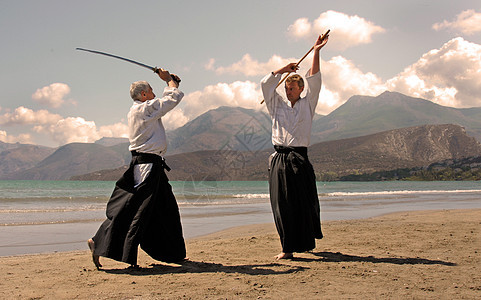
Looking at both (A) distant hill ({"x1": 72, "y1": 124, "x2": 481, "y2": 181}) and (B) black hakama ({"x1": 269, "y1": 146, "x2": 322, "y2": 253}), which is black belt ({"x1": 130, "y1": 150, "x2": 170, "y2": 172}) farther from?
(A) distant hill ({"x1": 72, "y1": 124, "x2": 481, "y2": 181})

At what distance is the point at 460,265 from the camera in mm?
4578

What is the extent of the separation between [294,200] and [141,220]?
176 cm

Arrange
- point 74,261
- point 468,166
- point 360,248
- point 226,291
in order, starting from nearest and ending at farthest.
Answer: point 226,291 < point 74,261 < point 360,248 < point 468,166

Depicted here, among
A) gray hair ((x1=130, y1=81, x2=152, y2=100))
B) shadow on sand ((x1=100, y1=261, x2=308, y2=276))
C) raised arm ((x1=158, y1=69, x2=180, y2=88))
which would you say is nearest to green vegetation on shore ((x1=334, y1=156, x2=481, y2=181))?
shadow on sand ((x1=100, y1=261, x2=308, y2=276))

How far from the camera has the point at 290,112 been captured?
16.1ft

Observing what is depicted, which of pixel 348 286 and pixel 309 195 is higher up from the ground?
pixel 309 195

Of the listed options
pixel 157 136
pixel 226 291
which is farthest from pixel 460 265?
pixel 157 136

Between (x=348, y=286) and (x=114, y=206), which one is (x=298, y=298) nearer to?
(x=348, y=286)

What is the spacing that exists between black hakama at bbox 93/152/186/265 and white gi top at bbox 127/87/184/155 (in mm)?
112

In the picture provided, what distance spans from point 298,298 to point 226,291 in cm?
64

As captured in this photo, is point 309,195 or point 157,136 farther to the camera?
point 309,195

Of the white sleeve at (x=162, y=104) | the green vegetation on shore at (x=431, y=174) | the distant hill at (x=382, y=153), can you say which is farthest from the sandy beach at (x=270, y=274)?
the distant hill at (x=382, y=153)

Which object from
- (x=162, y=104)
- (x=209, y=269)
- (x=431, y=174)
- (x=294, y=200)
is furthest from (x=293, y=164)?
(x=431, y=174)

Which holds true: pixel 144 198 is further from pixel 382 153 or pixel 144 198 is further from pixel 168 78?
pixel 382 153
